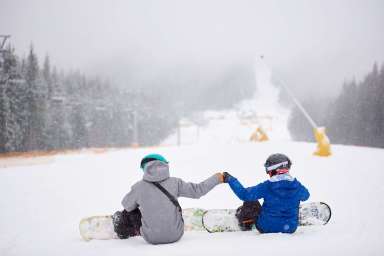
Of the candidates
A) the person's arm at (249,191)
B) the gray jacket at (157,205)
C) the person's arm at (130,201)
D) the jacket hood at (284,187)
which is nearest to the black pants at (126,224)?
the person's arm at (130,201)

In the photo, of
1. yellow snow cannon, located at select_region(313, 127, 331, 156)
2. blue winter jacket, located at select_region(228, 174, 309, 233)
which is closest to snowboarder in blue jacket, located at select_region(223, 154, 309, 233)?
blue winter jacket, located at select_region(228, 174, 309, 233)

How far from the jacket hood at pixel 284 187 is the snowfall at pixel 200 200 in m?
0.60

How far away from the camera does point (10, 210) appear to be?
9.50 m

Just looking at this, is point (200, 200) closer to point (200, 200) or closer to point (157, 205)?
point (200, 200)

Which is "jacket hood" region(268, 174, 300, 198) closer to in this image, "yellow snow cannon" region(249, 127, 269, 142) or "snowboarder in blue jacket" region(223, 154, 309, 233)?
"snowboarder in blue jacket" region(223, 154, 309, 233)

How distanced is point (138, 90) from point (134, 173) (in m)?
51.5

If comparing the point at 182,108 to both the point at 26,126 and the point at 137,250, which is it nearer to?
the point at 26,126

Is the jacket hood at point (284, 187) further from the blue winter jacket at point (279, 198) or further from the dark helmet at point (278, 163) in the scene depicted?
the dark helmet at point (278, 163)

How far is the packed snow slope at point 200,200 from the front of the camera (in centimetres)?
445

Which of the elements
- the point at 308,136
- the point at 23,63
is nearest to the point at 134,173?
the point at 23,63

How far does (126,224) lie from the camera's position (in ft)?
17.4

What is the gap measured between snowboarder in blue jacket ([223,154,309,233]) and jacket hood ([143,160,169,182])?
109 cm

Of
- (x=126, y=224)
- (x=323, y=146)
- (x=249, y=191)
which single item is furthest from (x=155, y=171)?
(x=323, y=146)

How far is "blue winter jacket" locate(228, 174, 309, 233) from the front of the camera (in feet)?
16.0
